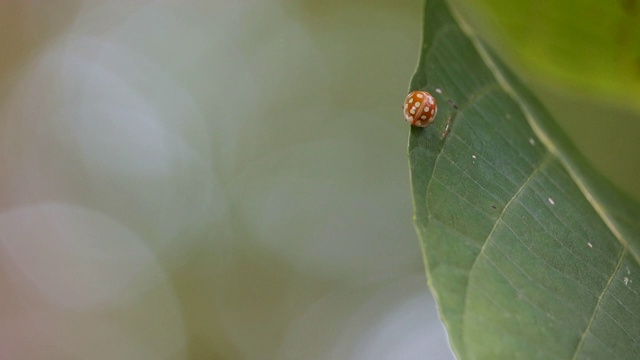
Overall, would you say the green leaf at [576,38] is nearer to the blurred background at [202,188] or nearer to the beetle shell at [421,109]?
the beetle shell at [421,109]

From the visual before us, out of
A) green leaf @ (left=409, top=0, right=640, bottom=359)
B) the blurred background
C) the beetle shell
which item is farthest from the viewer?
the blurred background

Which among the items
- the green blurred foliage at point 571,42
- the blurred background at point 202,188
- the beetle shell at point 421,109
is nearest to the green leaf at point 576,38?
the green blurred foliage at point 571,42

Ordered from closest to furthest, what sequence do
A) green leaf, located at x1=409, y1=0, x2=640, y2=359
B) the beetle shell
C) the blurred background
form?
green leaf, located at x1=409, y1=0, x2=640, y2=359
the beetle shell
the blurred background

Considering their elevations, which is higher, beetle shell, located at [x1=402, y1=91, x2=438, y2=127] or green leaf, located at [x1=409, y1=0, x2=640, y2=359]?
beetle shell, located at [x1=402, y1=91, x2=438, y2=127]

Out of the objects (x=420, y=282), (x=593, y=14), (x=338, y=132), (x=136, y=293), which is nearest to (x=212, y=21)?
(x=338, y=132)

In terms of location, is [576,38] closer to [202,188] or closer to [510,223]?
[510,223]

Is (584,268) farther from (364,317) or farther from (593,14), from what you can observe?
(364,317)

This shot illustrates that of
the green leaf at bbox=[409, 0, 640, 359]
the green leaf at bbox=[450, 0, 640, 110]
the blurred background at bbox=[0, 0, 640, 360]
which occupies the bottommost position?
the green leaf at bbox=[409, 0, 640, 359]

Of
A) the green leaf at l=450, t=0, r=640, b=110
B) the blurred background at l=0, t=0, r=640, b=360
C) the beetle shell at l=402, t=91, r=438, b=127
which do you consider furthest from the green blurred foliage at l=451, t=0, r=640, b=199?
the blurred background at l=0, t=0, r=640, b=360

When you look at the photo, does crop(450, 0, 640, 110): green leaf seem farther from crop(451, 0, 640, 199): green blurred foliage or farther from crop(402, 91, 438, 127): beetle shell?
crop(402, 91, 438, 127): beetle shell
